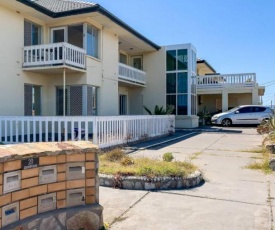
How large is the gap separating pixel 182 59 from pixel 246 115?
726cm

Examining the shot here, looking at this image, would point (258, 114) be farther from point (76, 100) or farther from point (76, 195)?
point (76, 195)

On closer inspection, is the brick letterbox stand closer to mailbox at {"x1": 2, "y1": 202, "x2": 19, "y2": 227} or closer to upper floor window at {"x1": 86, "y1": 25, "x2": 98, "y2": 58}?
mailbox at {"x1": 2, "y1": 202, "x2": 19, "y2": 227}

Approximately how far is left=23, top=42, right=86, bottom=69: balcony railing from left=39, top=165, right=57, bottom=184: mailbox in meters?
10.8

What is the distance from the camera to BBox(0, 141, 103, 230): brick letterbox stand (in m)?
3.05

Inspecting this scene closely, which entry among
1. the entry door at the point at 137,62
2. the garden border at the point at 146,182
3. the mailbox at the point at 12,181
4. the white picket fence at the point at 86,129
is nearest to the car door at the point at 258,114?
the entry door at the point at 137,62

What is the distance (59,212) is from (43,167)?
62 centimetres

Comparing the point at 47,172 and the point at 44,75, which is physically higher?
the point at 44,75

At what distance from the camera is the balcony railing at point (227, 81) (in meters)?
25.8

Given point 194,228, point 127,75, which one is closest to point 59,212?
point 194,228

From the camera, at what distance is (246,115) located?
77.7 feet

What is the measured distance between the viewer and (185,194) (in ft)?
17.6

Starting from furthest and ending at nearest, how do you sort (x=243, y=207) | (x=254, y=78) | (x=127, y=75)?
(x=254, y=78) → (x=127, y=75) → (x=243, y=207)

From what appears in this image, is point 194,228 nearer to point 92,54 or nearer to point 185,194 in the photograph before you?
point 185,194

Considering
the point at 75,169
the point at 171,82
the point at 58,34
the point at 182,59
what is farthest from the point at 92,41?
the point at 75,169
